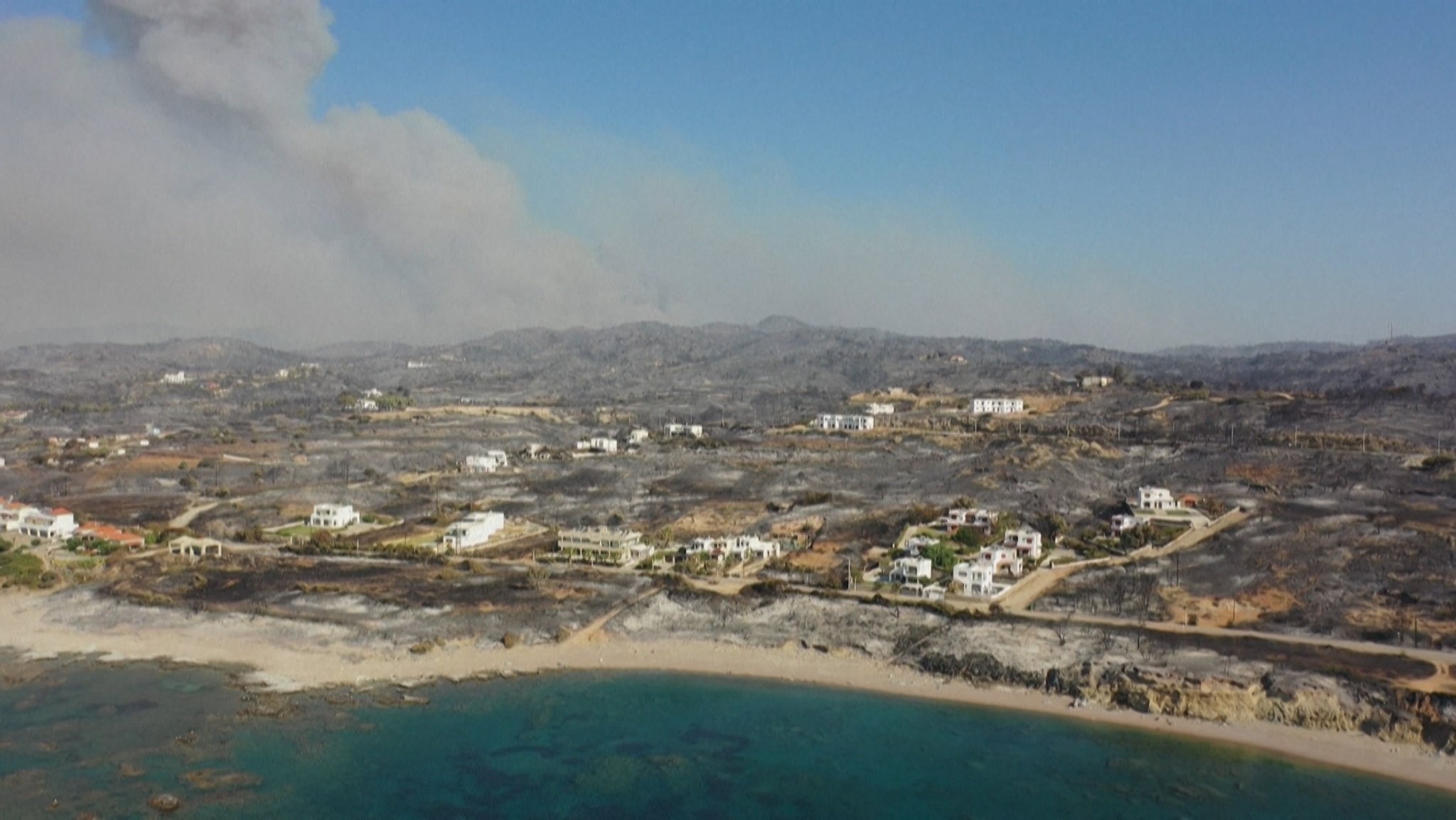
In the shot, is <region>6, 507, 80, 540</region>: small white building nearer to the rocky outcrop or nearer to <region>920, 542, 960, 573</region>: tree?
<region>920, 542, 960, 573</region>: tree

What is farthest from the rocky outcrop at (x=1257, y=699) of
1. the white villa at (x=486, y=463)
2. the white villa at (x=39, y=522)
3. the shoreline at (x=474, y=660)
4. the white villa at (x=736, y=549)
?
the white villa at (x=486, y=463)

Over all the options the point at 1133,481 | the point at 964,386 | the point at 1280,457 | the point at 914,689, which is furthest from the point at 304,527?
the point at 964,386

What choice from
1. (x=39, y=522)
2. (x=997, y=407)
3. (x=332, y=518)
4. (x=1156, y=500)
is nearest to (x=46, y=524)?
(x=39, y=522)

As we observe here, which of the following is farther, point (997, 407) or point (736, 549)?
point (997, 407)

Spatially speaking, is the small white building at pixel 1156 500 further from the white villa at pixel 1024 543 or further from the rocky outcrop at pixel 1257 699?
the rocky outcrop at pixel 1257 699

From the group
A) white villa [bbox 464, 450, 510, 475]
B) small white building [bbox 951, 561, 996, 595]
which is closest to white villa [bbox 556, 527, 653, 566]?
small white building [bbox 951, 561, 996, 595]

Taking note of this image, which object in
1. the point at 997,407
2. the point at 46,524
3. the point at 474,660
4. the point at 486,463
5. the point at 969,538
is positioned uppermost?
the point at 997,407

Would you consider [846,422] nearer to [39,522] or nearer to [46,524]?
[46,524]
